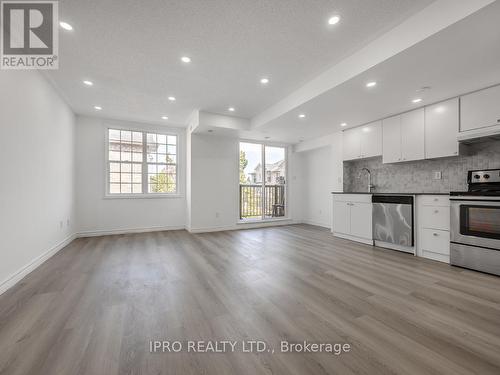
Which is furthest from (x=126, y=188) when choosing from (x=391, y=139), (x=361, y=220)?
(x=391, y=139)

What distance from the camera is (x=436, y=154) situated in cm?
331

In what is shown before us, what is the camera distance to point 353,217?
4.22m

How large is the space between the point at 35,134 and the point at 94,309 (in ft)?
8.35

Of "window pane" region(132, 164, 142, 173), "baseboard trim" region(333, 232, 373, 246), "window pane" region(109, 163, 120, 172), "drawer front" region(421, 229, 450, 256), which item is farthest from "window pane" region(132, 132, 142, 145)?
"drawer front" region(421, 229, 450, 256)

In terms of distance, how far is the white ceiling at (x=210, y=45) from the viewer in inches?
76.0

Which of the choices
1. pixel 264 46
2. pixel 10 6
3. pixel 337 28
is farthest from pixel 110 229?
pixel 337 28

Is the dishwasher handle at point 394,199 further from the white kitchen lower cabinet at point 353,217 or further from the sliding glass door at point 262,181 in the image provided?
the sliding glass door at point 262,181

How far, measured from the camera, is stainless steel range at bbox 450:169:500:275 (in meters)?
2.54

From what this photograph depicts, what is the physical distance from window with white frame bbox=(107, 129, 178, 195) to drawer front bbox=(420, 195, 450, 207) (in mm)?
5206

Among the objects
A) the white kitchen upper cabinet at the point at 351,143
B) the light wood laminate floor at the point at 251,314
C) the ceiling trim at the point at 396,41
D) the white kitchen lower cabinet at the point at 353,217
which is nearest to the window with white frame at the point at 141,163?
the light wood laminate floor at the point at 251,314

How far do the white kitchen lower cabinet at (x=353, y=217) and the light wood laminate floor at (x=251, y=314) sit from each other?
0.90 meters

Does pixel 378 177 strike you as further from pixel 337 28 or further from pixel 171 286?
pixel 171 286

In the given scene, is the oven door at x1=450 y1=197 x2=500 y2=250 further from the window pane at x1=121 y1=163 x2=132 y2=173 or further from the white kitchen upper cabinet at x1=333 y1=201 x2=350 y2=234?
the window pane at x1=121 y1=163 x2=132 y2=173

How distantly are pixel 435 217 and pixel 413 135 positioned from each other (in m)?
1.40
